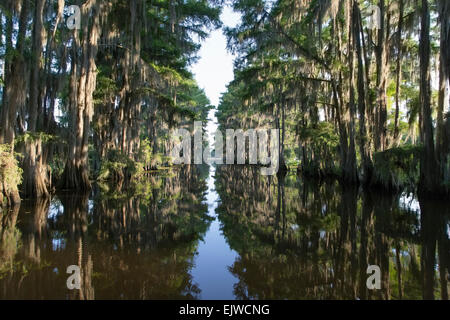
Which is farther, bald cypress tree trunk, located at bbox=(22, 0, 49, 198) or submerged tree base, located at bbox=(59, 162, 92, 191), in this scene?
submerged tree base, located at bbox=(59, 162, 92, 191)

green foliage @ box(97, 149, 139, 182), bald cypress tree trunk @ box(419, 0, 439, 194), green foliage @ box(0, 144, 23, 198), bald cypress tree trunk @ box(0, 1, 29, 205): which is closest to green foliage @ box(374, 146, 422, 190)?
bald cypress tree trunk @ box(419, 0, 439, 194)

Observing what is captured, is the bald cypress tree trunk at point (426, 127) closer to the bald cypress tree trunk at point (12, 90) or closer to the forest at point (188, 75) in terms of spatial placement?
the forest at point (188, 75)

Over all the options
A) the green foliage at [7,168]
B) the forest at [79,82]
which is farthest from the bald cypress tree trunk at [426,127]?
the green foliage at [7,168]

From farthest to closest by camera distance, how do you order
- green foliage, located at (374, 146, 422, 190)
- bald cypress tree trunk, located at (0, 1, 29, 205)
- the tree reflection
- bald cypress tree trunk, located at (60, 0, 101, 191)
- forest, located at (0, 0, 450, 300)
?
bald cypress tree trunk, located at (60, 0, 101, 191), green foliage, located at (374, 146, 422, 190), bald cypress tree trunk, located at (0, 1, 29, 205), forest, located at (0, 0, 450, 300), the tree reflection

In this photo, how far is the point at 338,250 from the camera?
13.9ft

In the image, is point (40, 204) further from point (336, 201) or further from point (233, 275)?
point (336, 201)

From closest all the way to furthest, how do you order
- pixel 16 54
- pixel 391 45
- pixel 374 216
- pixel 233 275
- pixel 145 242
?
pixel 233 275
pixel 145 242
pixel 374 216
pixel 16 54
pixel 391 45

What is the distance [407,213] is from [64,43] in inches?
519

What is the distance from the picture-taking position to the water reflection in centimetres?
295

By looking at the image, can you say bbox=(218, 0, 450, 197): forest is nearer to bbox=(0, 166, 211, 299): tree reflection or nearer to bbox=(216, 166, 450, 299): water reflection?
bbox=(216, 166, 450, 299): water reflection

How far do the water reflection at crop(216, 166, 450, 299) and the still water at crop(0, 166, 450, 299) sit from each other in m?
0.01

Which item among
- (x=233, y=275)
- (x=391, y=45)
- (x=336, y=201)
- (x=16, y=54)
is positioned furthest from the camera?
(x=391, y=45)
